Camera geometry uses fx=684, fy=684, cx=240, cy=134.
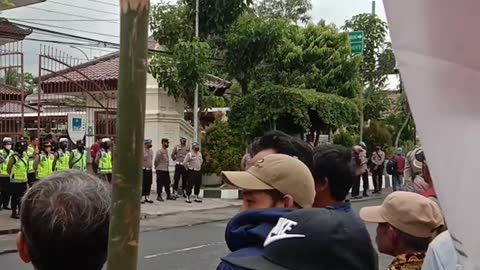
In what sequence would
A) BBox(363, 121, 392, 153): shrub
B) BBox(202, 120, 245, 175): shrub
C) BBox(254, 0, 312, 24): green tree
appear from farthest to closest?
BBox(254, 0, 312, 24): green tree, BBox(363, 121, 392, 153): shrub, BBox(202, 120, 245, 175): shrub

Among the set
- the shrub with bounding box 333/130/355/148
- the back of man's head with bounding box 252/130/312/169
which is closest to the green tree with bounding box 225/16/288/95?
the shrub with bounding box 333/130/355/148

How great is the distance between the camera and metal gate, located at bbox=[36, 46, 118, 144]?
630 inches

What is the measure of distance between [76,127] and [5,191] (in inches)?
132

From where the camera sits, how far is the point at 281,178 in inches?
94.2

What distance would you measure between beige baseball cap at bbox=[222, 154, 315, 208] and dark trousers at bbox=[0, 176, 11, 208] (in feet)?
37.5

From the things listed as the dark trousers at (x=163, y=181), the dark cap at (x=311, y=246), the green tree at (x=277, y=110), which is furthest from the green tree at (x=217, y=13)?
the dark cap at (x=311, y=246)

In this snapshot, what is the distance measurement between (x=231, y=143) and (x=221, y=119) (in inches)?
68.2

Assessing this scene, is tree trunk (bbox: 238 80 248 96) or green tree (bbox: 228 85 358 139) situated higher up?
tree trunk (bbox: 238 80 248 96)

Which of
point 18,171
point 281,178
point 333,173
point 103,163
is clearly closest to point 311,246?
point 281,178

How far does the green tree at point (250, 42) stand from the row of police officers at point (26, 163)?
7.54 meters

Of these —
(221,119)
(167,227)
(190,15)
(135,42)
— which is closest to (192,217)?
(167,227)

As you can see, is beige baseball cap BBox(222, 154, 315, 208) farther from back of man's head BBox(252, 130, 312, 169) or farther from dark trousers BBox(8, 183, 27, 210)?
dark trousers BBox(8, 183, 27, 210)

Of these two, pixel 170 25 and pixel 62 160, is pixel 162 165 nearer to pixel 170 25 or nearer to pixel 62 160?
pixel 62 160

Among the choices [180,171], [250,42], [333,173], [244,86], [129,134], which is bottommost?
[180,171]
